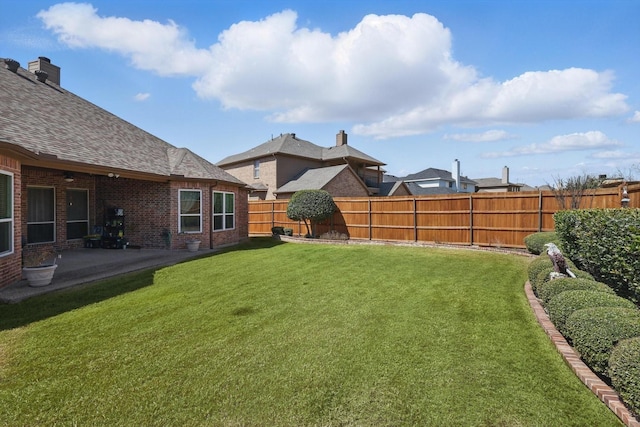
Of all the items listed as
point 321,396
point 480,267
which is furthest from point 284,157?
point 321,396

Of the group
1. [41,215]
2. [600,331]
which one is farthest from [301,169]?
[600,331]

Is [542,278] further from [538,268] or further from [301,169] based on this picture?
[301,169]

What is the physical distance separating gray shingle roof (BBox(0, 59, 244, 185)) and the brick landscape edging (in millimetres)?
10401

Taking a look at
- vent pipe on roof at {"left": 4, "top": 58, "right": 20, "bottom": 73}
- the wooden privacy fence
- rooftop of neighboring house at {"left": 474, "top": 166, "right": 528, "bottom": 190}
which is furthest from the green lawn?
rooftop of neighboring house at {"left": 474, "top": 166, "right": 528, "bottom": 190}

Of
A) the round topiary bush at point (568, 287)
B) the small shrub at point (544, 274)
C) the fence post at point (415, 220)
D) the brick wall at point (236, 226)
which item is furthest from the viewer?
the fence post at point (415, 220)

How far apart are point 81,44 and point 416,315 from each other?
13.3 meters

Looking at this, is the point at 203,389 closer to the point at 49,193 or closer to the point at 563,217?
the point at 563,217

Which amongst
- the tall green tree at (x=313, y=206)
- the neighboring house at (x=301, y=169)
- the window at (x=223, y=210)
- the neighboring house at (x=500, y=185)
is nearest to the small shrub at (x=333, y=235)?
the tall green tree at (x=313, y=206)

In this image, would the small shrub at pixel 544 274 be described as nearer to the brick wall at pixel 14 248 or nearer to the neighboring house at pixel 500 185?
the brick wall at pixel 14 248

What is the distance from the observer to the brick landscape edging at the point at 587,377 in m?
2.87

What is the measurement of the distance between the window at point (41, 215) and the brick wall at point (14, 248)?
378cm

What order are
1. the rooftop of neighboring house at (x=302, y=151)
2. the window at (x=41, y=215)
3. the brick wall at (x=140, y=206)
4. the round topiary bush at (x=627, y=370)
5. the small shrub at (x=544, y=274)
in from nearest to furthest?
the round topiary bush at (x=627, y=370), the small shrub at (x=544, y=274), the window at (x=41, y=215), the brick wall at (x=140, y=206), the rooftop of neighboring house at (x=302, y=151)

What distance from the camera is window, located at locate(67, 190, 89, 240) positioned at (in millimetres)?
12281

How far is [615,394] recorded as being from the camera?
3145mm
